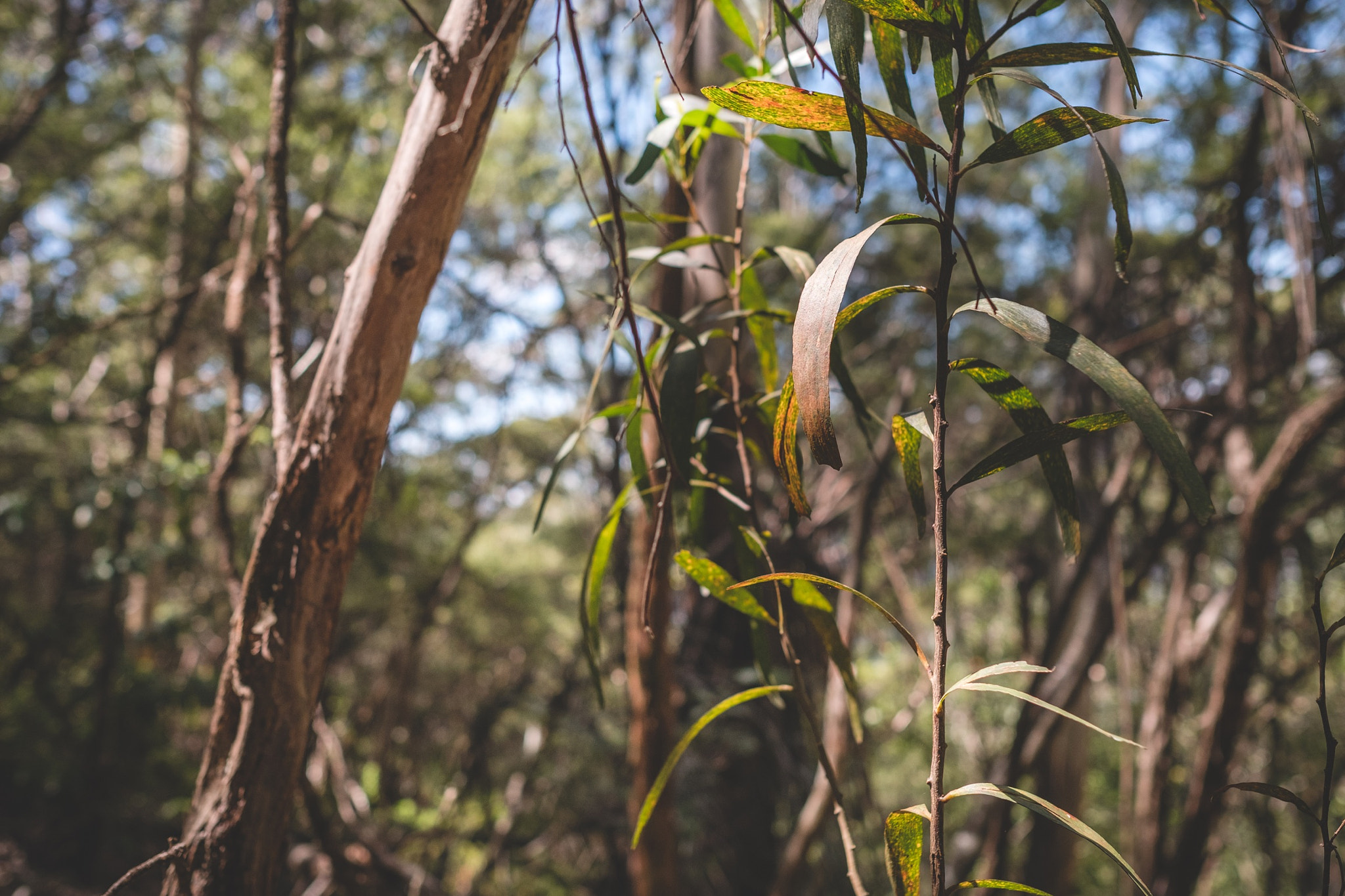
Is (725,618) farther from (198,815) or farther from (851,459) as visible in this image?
(851,459)

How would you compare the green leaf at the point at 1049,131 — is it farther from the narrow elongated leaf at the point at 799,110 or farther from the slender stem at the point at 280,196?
the slender stem at the point at 280,196

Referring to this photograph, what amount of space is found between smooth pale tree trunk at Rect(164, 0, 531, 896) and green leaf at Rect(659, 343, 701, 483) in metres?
0.26

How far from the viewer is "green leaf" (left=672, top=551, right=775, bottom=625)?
1.89 feet

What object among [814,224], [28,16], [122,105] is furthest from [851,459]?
[122,105]

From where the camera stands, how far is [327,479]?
0.66m

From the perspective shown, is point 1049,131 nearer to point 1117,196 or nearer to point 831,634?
point 1117,196

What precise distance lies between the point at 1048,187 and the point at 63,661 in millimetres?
7295

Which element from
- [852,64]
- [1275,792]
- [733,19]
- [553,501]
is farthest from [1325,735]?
[553,501]

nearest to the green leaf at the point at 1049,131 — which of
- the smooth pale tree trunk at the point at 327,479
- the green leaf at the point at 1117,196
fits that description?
the green leaf at the point at 1117,196

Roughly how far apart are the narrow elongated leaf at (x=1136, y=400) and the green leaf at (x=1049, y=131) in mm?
109

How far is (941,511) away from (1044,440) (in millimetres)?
82

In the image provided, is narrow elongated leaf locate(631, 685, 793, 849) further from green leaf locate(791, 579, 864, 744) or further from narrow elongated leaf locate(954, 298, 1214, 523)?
narrow elongated leaf locate(954, 298, 1214, 523)

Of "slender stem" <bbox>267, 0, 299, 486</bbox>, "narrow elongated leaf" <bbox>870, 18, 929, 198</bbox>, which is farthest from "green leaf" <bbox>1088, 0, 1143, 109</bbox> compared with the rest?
"slender stem" <bbox>267, 0, 299, 486</bbox>

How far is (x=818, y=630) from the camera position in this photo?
0.62 m
